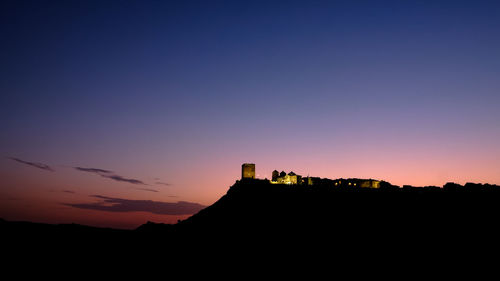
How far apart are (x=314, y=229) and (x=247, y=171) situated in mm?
25881

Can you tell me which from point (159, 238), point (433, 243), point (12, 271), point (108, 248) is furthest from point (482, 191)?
point (12, 271)

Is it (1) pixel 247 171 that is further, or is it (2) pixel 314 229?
(1) pixel 247 171

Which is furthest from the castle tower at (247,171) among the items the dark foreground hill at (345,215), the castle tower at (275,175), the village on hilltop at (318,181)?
the castle tower at (275,175)

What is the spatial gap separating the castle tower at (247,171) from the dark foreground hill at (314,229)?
2.64 meters

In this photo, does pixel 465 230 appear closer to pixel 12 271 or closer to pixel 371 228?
pixel 371 228

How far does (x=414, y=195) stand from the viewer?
6650 cm

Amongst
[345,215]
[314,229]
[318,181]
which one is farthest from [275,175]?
[314,229]

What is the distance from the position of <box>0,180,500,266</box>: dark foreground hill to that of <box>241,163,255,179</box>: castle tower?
2643mm

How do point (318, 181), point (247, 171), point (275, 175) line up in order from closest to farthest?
1. point (247, 171)
2. point (318, 181)
3. point (275, 175)

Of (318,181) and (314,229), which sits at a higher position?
(318,181)

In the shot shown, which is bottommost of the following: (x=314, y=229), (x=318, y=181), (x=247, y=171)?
(x=314, y=229)

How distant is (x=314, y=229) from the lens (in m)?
58.0

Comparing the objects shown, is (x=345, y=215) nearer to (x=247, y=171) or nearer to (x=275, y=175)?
(x=247, y=171)

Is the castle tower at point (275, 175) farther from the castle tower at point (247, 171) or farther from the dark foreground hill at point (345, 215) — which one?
the dark foreground hill at point (345, 215)
